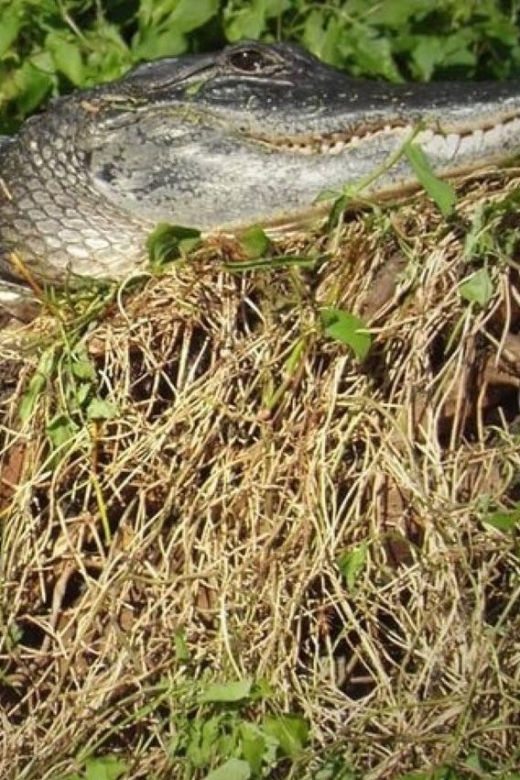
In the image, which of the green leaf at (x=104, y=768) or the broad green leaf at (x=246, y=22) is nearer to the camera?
the green leaf at (x=104, y=768)

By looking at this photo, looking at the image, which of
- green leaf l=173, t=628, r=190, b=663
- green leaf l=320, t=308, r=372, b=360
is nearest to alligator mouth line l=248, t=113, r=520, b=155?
green leaf l=320, t=308, r=372, b=360

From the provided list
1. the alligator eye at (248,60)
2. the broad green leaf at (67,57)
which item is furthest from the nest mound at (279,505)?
the broad green leaf at (67,57)

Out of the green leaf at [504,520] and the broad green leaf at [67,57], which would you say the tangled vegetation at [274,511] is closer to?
the green leaf at [504,520]

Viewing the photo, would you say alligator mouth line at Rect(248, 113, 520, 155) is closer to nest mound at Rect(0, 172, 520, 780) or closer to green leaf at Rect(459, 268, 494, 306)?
nest mound at Rect(0, 172, 520, 780)

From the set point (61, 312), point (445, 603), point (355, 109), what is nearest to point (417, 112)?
point (355, 109)

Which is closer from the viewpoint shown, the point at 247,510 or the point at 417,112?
the point at 247,510

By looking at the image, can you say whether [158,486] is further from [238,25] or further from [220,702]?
[238,25]
